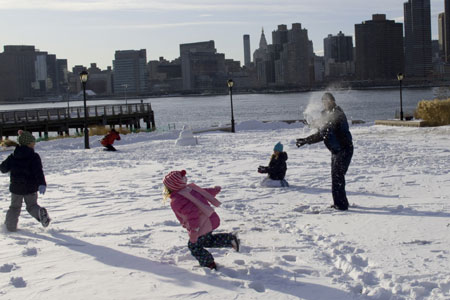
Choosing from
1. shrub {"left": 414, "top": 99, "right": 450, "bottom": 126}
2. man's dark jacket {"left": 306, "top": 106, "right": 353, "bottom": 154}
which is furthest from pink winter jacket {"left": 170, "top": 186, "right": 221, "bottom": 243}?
shrub {"left": 414, "top": 99, "right": 450, "bottom": 126}

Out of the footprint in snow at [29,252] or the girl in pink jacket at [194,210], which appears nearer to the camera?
the girl in pink jacket at [194,210]

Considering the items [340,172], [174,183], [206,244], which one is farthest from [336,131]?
[174,183]

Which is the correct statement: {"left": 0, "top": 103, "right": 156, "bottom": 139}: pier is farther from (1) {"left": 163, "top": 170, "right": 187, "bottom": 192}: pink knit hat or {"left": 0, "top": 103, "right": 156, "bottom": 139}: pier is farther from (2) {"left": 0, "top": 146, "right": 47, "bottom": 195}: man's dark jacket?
(1) {"left": 163, "top": 170, "right": 187, "bottom": 192}: pink knit hat

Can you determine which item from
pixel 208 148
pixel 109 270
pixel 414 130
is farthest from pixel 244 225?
pixel 414 130

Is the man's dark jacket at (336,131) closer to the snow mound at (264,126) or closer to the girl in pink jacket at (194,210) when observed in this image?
the girl in pink jacket at (194,210)

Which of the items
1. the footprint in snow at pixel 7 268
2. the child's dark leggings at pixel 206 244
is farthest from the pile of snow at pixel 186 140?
the child's dark leggings at pixel 206 244

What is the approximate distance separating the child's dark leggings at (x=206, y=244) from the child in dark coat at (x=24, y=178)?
252cm

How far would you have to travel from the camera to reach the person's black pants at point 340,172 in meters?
7.85

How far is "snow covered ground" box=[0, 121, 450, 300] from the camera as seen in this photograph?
487 centimetres

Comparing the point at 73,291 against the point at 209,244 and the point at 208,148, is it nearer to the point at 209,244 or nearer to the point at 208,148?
the point at 209,244

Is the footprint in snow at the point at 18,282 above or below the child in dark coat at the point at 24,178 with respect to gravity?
below

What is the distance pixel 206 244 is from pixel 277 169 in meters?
4.62

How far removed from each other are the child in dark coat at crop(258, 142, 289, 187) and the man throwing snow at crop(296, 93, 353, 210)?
200 cm

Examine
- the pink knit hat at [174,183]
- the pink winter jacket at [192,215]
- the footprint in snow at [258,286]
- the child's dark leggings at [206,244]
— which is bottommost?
the footprint in snow at [258,286]
